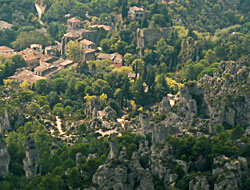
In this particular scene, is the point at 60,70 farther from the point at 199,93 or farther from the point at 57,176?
the point at 57,176

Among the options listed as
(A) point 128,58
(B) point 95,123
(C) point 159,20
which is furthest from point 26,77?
(C) point 159,20

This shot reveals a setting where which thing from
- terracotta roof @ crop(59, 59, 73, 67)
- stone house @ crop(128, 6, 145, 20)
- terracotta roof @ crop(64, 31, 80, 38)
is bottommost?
terracotta roof @ crop(59, 59, 73, 67)

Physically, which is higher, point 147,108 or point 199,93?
point 199,93

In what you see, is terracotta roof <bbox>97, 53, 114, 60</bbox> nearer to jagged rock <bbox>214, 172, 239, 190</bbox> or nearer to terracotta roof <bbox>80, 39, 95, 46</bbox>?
terracotta roof <bbox>80, 39, 95, 46</bbox>

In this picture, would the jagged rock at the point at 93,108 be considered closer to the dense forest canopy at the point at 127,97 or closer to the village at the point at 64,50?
the dense forest canopy at the point at 127,97

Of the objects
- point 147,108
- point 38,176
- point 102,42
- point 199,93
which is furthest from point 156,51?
point 38,176

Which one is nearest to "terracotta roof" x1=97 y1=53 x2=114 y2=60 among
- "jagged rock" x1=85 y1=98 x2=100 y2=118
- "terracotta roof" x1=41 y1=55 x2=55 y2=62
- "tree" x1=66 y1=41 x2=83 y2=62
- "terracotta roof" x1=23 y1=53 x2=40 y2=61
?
"tree" x1=66 y1=41 x2=83 y2=62
